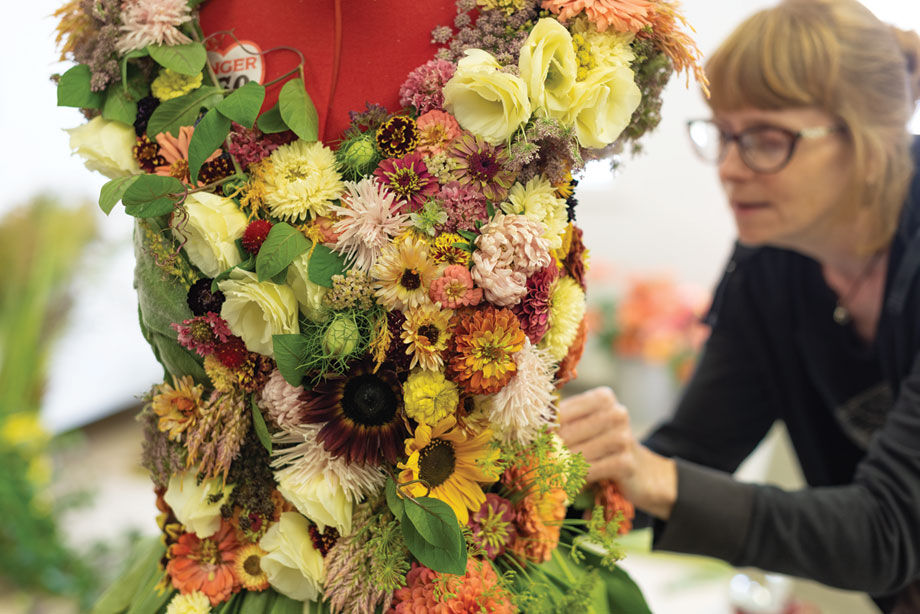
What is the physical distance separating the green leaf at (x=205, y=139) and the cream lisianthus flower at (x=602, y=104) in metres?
0.28

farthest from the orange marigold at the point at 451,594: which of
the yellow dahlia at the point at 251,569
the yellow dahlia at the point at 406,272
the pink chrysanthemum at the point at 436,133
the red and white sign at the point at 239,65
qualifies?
the red and white sign at the point at 239,65

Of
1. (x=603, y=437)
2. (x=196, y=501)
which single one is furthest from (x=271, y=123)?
(x=603, y=437)

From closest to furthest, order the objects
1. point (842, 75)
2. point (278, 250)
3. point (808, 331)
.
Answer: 1. point (278, 250)
2. point (842, 75)
3. point (808, 331)

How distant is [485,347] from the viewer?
547mm

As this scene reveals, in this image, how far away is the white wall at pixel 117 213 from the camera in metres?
1.59

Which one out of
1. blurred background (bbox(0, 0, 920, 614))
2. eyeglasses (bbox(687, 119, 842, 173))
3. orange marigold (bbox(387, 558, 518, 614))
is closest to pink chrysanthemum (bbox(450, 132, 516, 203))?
orange marigold (bbox(387, 558, 518, 614))

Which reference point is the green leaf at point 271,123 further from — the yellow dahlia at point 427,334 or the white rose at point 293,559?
the white rose at point 293,559

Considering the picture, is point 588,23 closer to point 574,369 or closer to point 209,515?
point 574,369

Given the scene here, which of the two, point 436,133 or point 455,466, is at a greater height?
point 436,133

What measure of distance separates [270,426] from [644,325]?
6.34ft

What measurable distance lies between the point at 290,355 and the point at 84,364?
5.94 ft

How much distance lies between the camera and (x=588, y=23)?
0.59 m

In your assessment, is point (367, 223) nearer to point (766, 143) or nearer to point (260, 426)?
point (260, 426)

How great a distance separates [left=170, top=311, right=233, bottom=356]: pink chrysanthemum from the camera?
569 millimetres
